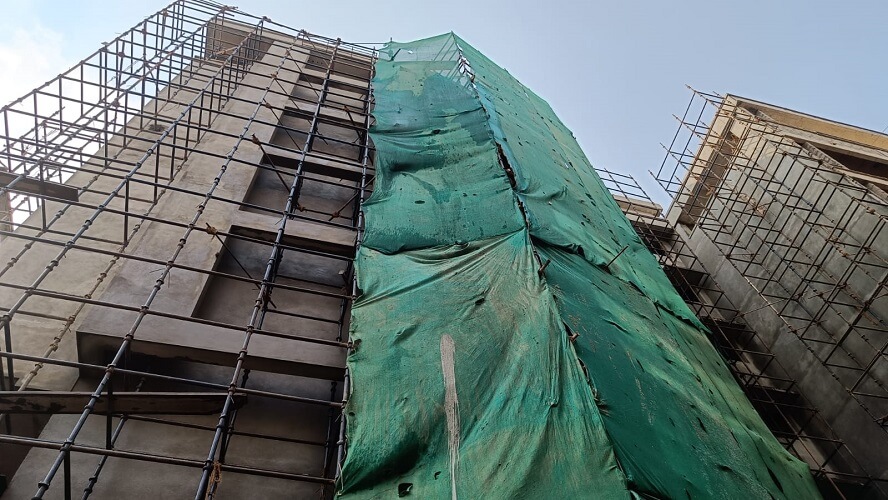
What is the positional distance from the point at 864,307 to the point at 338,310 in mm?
9088

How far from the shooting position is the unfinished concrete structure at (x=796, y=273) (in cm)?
1047

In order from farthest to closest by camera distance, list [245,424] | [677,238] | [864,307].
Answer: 1. [677,238]
2. [864,307]
3. [245,424]

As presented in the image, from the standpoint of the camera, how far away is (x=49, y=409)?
241 inches

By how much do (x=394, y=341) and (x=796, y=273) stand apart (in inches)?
365

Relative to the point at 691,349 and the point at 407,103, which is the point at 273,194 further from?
the point at 691,349

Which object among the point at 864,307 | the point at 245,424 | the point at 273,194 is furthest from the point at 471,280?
the point at 864,307

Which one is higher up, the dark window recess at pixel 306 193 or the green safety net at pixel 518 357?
the dark window recess at pixel 306 193

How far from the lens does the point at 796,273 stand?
1218 centimetres

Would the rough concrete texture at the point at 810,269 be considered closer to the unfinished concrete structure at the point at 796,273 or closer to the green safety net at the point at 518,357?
→ the unfinished concrete structure at the point at 796,273

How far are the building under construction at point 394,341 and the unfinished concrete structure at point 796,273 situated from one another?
96 millimetres

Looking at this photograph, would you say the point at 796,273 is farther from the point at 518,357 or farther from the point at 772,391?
the point at 518,357

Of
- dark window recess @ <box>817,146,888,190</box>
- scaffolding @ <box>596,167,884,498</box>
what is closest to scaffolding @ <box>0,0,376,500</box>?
scaffolding @ <box>596,167,884,498</box>

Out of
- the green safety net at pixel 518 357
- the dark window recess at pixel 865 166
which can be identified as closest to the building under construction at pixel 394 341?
the green safety net at pixel 518 357

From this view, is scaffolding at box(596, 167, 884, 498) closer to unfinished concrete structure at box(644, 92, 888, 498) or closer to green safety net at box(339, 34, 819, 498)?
unfinished concrete structure at box(644, 92, 888, 498)
